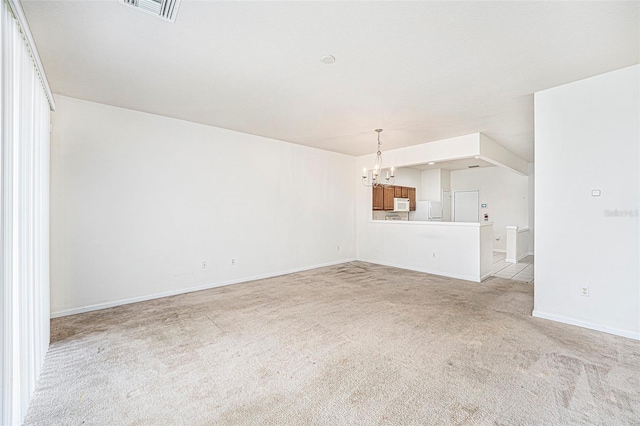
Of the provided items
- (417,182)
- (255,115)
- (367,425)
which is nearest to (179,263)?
(255,115)

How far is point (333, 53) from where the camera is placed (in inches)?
104

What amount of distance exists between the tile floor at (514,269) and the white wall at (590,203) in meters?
2.20

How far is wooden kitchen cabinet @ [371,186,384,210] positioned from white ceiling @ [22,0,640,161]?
323 cm

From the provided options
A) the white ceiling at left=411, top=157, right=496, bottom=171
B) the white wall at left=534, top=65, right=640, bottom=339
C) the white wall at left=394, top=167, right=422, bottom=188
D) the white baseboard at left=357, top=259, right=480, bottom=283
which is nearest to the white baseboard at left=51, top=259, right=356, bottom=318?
the white baseboard at left=357, top=259, right=480, bottom=283

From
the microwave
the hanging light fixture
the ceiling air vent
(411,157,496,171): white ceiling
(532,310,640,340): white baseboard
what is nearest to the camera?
the ceiling air vent

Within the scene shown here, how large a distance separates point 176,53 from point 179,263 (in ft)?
10.1

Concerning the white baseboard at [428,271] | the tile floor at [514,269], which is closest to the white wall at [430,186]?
the tile floor at [514,269]

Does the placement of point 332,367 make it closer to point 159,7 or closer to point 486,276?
point 159,7

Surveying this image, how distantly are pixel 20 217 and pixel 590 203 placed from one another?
5.05 m

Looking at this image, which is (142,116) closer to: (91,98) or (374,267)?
(91,98)

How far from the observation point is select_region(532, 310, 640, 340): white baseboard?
2927 mm

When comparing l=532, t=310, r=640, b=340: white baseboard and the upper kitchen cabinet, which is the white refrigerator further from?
l=532, t=310, r=640, b=340: white baseboard

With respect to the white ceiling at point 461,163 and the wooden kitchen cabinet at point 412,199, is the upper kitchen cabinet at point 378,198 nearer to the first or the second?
the white ceiling at point 461,163

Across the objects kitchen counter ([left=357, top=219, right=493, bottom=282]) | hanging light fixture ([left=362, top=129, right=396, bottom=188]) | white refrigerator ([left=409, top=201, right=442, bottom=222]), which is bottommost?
kitchen counter ([left=357, top=219, right=493, bottom=282])
